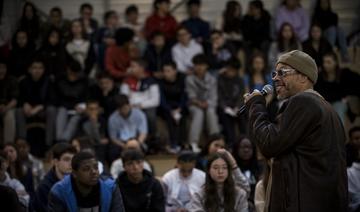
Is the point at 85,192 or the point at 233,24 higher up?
the point at 233,24

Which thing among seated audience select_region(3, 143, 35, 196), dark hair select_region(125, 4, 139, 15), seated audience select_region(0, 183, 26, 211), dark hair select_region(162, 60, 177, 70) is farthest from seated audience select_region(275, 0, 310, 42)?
seated audience select_region(0, 183, 26, 211)

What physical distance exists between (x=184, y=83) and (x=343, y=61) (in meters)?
2.63

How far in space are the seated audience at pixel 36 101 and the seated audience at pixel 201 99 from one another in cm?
192

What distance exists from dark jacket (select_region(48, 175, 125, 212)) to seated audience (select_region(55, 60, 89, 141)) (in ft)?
14.6

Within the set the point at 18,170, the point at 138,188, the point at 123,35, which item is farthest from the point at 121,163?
the point at 123,35

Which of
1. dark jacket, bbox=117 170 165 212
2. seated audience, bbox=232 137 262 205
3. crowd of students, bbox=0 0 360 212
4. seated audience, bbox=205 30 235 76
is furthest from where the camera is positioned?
seated audience, bbox=205 30 235 76

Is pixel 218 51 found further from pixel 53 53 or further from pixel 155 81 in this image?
pixel 53 53

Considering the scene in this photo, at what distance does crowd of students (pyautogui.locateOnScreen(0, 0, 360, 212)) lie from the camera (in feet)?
32.1

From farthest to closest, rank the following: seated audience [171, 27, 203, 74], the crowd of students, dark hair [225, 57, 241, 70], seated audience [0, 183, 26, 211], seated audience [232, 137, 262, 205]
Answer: seated audience [171, 27, 203, 74], dark hair [225, 57, 241, 70], the crowd of students, seated audience [232, 137, 262, 205], seated audience [0, 183, 26, 211]

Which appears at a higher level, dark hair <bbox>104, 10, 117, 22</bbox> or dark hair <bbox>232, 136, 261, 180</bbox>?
dark hair <bbox>104, 10, 117, 22</bbox>

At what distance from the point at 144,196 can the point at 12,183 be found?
4.73ft

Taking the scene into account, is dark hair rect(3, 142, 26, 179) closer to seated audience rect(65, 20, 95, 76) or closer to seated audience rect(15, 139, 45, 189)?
seated audience rect(15, 139, 45, 189)

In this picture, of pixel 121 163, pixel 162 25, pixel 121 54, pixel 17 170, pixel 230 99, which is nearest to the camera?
pixel 17 170

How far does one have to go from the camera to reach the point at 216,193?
24.5 ft
